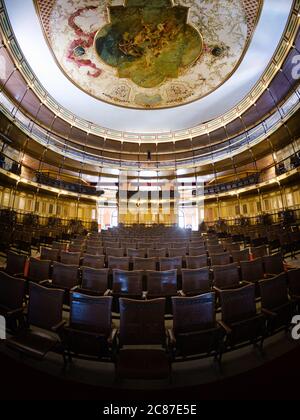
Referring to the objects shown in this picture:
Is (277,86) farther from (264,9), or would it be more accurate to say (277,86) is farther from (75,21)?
(75,21)

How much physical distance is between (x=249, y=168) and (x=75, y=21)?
18.2 meters

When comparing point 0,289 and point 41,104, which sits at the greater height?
point 41,104

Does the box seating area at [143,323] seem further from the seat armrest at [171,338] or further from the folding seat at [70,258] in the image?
the folding seat at [70,258]

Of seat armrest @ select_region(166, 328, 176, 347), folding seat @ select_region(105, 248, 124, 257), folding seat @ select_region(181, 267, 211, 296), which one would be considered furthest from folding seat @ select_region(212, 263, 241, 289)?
Answer: folding seat @ select_region(105, 248, 124, 257)

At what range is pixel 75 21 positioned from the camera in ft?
39.0

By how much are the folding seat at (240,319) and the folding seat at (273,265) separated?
194 centimetres

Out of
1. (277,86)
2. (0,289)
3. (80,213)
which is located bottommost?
(0,289)

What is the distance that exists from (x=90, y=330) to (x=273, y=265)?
12.6ft

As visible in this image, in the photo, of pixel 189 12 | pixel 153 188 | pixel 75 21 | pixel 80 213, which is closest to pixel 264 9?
pixel 189 12

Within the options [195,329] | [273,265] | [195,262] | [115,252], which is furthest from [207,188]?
[195,329]

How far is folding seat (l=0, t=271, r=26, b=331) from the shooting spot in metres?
2.37

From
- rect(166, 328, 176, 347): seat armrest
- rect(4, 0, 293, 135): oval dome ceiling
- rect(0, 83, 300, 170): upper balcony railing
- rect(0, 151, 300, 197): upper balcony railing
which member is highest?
rect(4, 0, 293, 135): oval dome ceiling

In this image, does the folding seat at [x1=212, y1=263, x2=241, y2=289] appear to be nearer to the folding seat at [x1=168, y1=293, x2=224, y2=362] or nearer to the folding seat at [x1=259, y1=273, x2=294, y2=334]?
the folding seat at [x1=259, y1=273, x2=294, y2=334]
